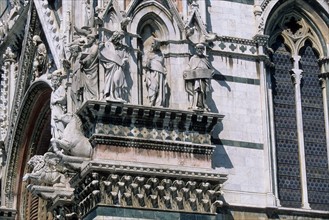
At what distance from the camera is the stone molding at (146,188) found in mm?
20953

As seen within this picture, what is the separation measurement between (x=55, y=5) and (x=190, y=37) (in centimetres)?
429

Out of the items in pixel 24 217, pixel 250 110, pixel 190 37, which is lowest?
pixel 24 217

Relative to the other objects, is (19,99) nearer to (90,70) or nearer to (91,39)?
(91,39)

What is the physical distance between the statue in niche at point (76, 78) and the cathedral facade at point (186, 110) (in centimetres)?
4

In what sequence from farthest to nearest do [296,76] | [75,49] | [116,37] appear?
[296,76] → [75,49] → [116,37]

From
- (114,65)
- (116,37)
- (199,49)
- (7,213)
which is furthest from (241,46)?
(7,213)

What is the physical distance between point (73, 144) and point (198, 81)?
2820 millimetres

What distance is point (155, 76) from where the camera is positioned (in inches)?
877

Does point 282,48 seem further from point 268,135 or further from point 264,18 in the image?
point 268,135

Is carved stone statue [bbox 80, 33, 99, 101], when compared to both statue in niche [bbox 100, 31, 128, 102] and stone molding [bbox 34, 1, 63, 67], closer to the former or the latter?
statue in niche [bbox 100, 31, 128, 102]

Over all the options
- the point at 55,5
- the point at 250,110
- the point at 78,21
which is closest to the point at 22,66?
the point at 55,5

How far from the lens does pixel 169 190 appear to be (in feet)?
70.5

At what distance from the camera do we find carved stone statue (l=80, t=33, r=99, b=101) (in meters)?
21.5

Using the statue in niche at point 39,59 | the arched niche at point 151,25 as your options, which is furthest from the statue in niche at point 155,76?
the statue in niche at point 39,59
